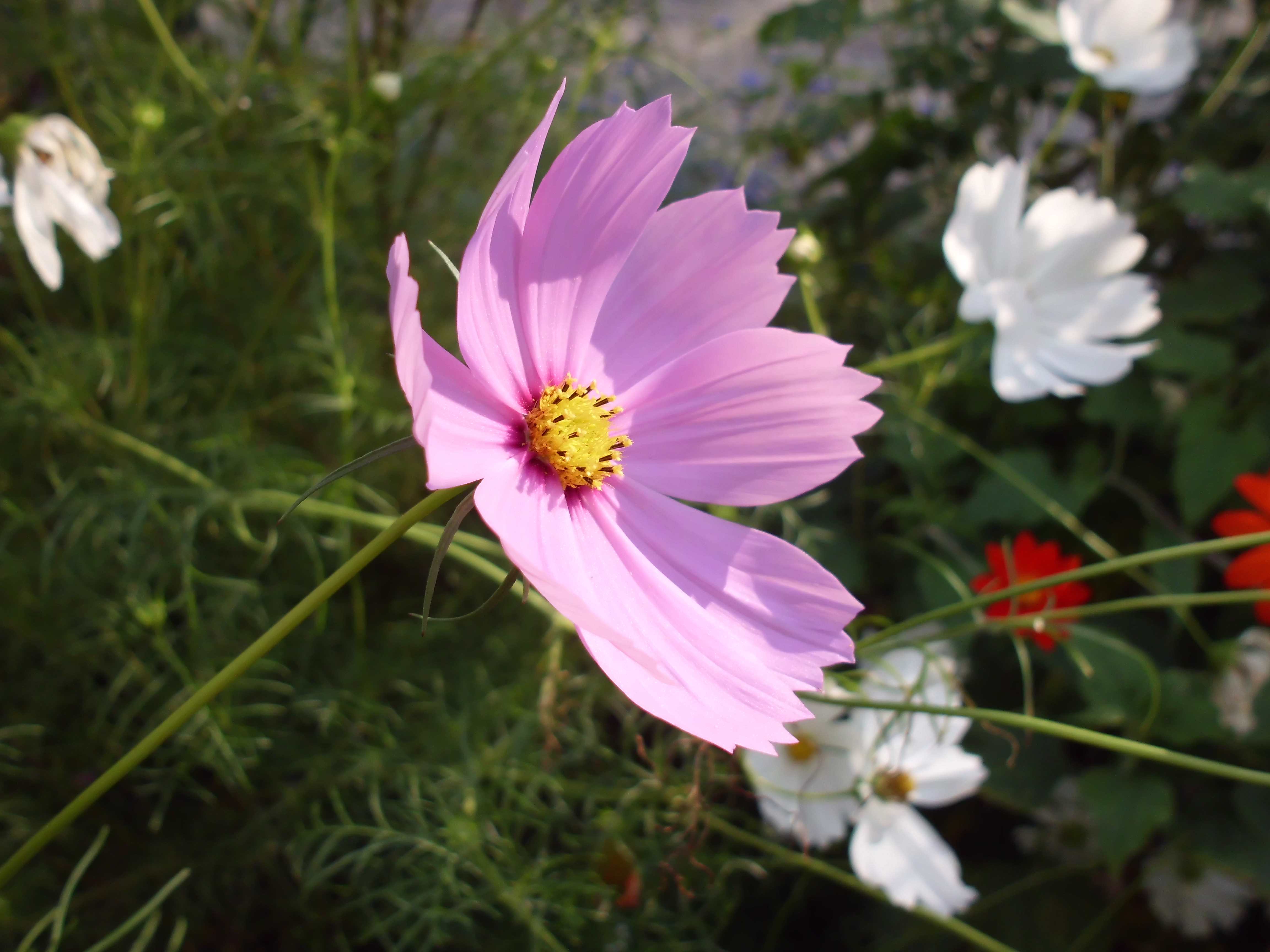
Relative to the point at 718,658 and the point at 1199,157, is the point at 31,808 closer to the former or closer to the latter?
the point at 718,658

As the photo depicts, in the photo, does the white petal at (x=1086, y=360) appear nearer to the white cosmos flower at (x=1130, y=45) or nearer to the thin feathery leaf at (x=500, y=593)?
the white cosmos flower at (x=1130, y=45)

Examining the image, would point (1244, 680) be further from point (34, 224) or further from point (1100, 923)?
point (34, 224)

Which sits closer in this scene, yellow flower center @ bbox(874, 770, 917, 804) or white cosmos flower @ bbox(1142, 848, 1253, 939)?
yellow flower center @ bbox(874, 770, 917, 804)

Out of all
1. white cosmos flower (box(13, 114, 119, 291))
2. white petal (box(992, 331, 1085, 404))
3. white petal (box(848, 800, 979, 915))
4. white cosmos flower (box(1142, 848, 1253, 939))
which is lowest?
white cosmos flower (box(1142, 848, 1253, 939))

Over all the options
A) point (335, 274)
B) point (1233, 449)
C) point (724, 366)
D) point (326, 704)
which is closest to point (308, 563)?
point (326, 704)

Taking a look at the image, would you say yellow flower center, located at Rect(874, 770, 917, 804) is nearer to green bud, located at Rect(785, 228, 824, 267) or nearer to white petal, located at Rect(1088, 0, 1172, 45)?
green bud, located at Rect(785, 228, 824, 267)

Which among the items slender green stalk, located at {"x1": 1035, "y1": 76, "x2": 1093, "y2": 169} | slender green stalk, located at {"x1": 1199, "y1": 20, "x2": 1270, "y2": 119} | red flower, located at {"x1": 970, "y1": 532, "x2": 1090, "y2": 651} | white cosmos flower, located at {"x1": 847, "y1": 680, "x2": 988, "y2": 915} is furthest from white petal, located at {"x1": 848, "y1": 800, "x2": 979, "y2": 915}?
slender green stalk, located at {"x1": 1199, "y1": 20, "x2": 1270, "y2": 119}

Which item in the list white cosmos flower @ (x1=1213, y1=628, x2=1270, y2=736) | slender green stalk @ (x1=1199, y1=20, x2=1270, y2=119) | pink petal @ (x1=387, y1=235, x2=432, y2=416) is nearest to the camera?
pink petal @ (x1=387, y1=235, x2=432, y2=416)
